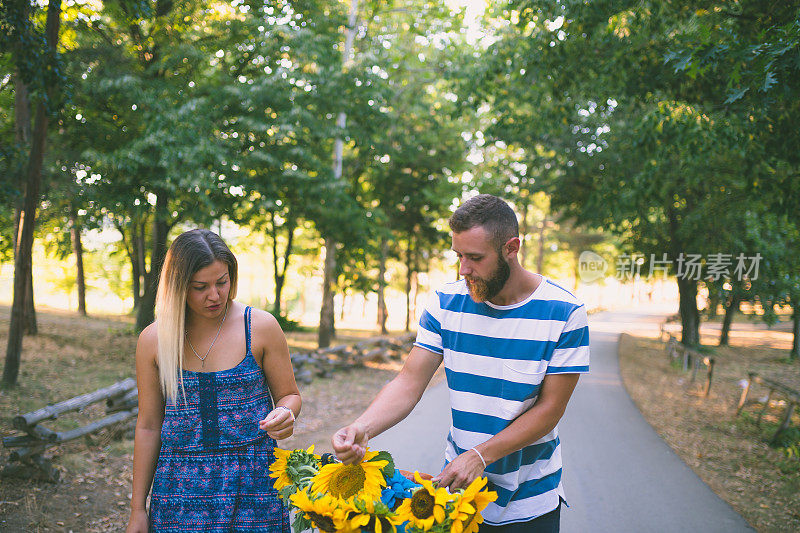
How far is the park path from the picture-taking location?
5.29 meters

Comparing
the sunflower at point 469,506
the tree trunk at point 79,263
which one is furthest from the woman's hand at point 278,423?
the tree trunk at point 79,263

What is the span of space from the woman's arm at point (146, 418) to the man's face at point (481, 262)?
Result: 1334 mm

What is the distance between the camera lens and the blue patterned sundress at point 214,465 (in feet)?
7.64

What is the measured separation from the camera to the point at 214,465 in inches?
93.4

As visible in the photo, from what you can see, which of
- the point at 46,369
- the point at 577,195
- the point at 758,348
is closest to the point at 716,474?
the point at 577,195

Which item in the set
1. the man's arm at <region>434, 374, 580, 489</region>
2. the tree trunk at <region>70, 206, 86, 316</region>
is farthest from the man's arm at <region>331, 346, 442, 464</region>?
the tree trunk at <region>70, 206, 86, 316</region>

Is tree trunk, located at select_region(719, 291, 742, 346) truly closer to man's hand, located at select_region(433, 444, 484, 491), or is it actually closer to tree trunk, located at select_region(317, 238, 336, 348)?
tree trunk, located at select_region(317, 238, 336, 348)

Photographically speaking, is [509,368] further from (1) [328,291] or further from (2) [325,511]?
(1) [328,291]

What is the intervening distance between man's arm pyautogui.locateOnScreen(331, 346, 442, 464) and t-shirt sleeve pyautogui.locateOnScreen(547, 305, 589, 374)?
0.51 metres

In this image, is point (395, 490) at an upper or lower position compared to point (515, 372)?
lower

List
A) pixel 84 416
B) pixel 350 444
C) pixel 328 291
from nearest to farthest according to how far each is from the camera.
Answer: pixel 350 444 → pixel 84 416 → pixel 328 291

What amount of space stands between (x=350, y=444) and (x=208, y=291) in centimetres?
95

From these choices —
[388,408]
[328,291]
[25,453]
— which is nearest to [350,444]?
[388,408]

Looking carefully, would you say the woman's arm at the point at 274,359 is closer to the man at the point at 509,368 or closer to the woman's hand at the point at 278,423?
the woman's hand at the point at 278,423
